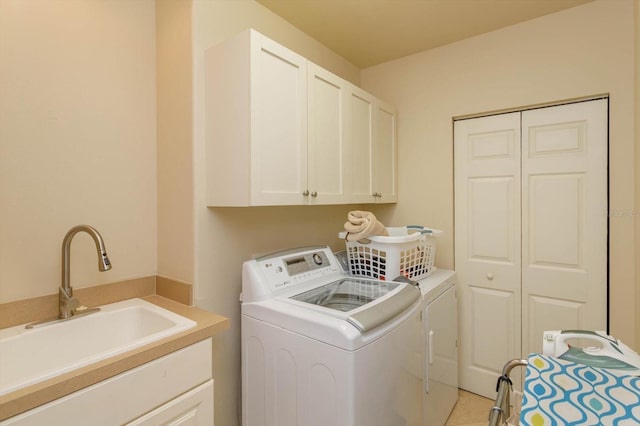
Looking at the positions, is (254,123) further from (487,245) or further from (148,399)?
(487,245)

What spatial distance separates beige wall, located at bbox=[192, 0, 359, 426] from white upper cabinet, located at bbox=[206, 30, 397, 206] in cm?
6

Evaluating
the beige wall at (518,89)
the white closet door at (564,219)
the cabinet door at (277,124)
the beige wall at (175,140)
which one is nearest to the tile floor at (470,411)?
the white closet door at (564,219)

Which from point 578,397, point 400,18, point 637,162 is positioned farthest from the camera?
point 400,18

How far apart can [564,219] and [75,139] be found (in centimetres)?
272

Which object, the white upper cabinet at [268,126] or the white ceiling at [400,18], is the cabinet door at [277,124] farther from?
the white ceiling at [400,18]

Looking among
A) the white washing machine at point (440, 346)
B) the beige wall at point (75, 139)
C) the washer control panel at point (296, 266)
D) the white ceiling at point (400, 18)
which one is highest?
the white ceiling at point (400, 18)

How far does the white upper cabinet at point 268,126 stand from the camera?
1.41m

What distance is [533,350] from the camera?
7.05ft

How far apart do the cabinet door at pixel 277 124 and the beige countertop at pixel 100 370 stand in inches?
21.8

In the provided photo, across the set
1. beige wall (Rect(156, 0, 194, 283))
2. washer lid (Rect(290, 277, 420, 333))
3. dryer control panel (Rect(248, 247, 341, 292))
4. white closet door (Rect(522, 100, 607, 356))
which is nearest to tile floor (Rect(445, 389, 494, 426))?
white closet door (Rect(522, 100, 607, 356))

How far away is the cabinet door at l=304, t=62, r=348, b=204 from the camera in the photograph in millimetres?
1709

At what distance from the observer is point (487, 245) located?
2.30 m

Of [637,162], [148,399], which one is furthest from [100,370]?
[637,162]

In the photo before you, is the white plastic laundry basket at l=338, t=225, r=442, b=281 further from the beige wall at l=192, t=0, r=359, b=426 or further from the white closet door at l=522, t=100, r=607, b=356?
the white closet door at l=522, t=100, r=607, b=356
